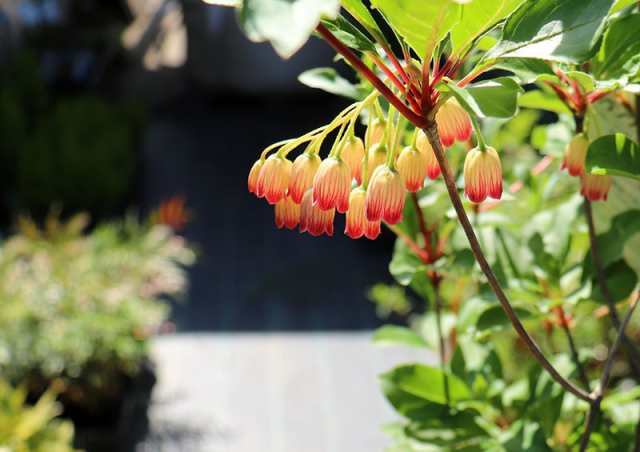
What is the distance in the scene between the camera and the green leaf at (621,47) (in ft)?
2.54

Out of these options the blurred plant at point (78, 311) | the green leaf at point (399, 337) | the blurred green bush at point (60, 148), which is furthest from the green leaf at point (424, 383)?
the blurred green bush at point (60, 148)

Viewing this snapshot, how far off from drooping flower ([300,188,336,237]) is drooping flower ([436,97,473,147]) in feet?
0.34

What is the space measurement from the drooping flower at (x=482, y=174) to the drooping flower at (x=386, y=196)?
0.18 feet

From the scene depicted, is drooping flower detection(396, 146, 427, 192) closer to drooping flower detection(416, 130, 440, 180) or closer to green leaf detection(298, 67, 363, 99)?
drooping flower detection(416, 130, 440, 180)

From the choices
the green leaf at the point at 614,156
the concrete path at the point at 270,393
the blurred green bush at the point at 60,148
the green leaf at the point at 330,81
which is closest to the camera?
the green leaf at the point at 614,156

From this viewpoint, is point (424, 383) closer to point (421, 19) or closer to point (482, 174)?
point (482, 174)

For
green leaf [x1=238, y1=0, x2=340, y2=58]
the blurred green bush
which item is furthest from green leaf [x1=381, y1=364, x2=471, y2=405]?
the blurred green bush

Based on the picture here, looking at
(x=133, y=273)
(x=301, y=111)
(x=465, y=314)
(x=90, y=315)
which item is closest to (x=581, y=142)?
(x=465, y=314)

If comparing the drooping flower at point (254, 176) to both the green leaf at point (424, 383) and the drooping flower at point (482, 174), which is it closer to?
the drooping flower at point (482, 174)

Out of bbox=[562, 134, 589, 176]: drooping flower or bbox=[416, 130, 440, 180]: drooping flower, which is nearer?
bbox=[416, 130, 440, 180]: drooping flower

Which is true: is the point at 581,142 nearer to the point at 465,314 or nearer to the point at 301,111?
the point at 465,314

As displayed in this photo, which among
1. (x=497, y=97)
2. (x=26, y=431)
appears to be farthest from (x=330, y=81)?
(x=26, y=431)

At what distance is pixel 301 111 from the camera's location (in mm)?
7734

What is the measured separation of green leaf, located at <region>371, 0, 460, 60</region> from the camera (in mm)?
545
